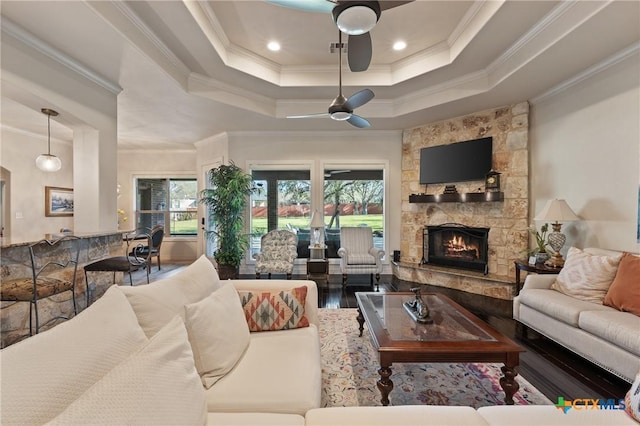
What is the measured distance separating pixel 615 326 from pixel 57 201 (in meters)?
9.02

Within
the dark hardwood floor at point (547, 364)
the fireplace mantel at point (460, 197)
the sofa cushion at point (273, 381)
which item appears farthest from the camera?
the fireplace mantel at point (460, 197)

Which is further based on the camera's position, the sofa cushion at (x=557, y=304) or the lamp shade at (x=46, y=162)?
the lamp shade at (x=46, y=162)

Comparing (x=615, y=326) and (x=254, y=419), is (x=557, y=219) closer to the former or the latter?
(x=615, y=326)

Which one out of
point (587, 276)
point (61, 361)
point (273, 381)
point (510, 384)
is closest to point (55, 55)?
point (61, 361)

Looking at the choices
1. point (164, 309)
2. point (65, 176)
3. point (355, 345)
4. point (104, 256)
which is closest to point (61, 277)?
point (104, 256)

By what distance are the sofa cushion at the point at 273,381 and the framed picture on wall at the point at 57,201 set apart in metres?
6.98

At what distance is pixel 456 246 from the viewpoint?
489 cm

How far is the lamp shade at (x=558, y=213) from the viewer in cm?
329

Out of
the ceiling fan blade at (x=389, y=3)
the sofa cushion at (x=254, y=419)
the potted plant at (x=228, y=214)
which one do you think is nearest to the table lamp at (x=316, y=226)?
the potted plant at (x=228, y=214)

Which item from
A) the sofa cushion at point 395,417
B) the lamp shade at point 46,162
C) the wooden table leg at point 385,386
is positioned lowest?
the wooden table leg at point 385,386

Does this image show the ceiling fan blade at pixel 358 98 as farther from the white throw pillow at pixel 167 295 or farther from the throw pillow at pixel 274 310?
the white throw pillow at pixel 167 295

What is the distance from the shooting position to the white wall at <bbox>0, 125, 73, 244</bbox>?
5.48 m

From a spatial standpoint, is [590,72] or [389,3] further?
[590,72]

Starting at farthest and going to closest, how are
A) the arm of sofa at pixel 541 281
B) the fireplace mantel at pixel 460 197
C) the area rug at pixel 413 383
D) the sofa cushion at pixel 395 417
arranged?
the fireplace mantel at pixel 460 197, the arm of sofa at pixel 541 281, the area rug at pixel 413 383, the sofa cushion at pixel 395 417
